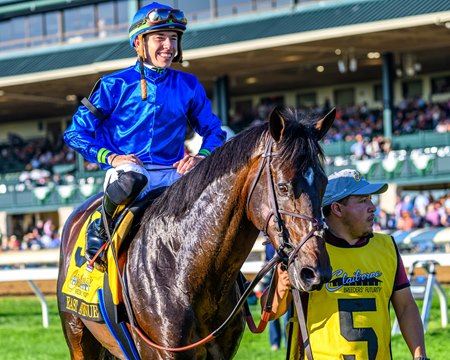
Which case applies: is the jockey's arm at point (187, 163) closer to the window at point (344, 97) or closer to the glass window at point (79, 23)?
the window at point (344, 97)

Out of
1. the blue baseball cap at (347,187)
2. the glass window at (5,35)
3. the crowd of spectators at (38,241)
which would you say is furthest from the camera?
the glass window at (5,35)

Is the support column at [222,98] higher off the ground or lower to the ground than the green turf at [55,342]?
higher

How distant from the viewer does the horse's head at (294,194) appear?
3.40 metres

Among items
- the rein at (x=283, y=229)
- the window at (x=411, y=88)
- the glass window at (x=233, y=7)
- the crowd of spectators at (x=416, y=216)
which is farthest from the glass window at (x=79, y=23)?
the rein at (x=283, y=229)

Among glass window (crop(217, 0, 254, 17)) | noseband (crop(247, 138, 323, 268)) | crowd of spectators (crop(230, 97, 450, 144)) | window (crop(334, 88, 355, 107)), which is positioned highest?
glass window (crop(217, 0, 254, 17))

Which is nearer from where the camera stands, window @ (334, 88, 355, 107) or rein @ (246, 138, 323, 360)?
Answer: rein @ (246, 138, 323, 360)

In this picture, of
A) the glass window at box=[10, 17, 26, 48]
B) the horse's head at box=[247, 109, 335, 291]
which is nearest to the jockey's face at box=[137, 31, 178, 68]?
the horse's head at box=[247, 109, 335, 291]

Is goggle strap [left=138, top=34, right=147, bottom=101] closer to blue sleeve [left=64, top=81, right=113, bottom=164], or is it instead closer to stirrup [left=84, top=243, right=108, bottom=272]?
blue sleeve [left=64, top=81, right=113, bottom=164]

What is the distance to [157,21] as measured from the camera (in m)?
4.60

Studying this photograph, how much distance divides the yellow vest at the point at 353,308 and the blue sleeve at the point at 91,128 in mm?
1360

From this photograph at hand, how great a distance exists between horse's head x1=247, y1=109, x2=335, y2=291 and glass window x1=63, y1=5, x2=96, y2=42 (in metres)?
28.9

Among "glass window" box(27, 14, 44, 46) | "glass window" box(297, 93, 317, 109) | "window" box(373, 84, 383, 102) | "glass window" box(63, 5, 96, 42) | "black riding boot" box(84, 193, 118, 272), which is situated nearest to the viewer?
"black riding boot" box(84, 193, 118, 272)

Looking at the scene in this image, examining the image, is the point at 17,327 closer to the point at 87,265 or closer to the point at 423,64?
the point at 87,265

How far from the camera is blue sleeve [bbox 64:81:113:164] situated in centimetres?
462
